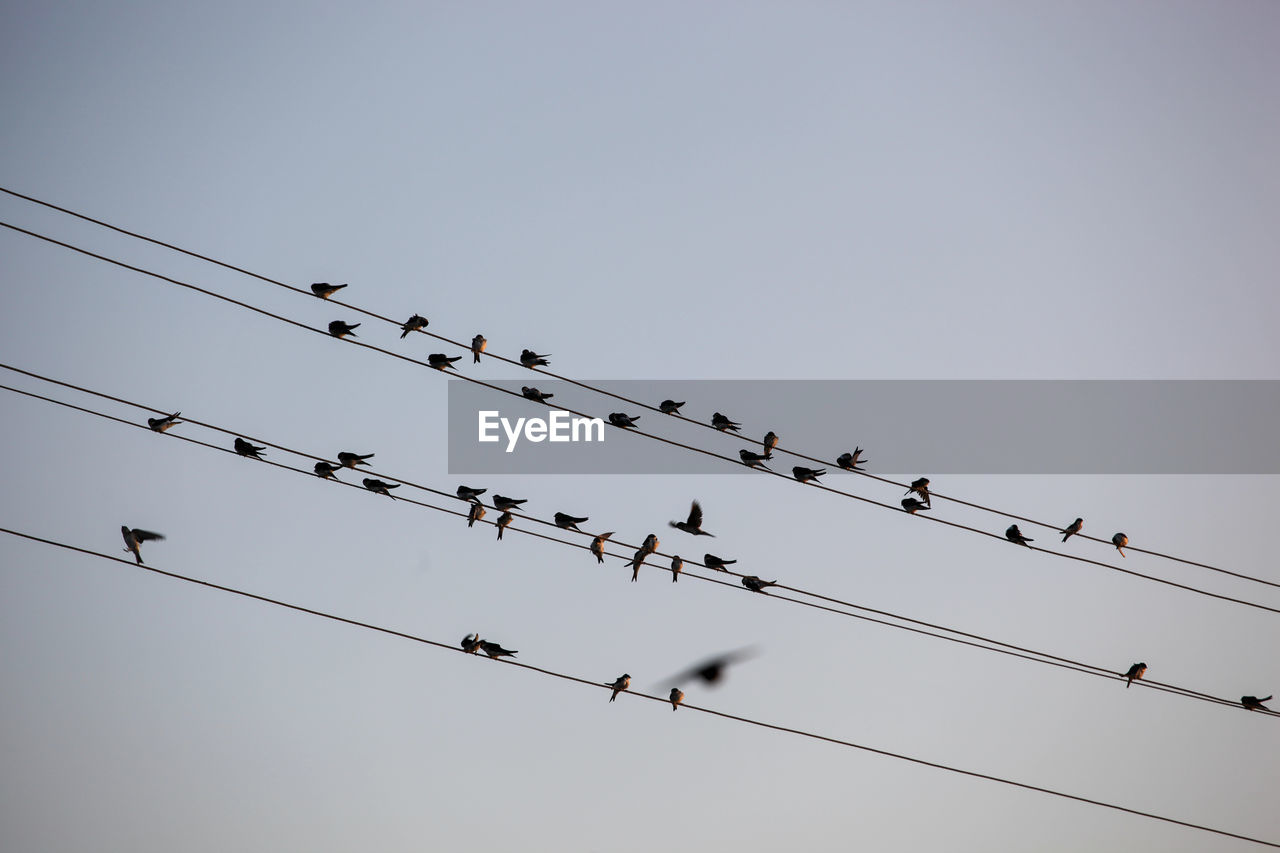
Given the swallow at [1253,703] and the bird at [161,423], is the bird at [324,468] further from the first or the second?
the swallow at [1253,703]

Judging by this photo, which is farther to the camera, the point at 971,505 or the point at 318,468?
the point at 318,468

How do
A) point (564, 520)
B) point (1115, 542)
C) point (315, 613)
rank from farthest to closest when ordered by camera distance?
point (1115, 542)
point (564, 520)
point (315, 613)

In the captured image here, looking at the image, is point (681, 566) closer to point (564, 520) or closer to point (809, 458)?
point (564, 520)

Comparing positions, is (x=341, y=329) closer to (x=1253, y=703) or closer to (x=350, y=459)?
(x=350, y=459)

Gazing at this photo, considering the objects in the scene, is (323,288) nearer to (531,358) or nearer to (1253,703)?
(531,358)

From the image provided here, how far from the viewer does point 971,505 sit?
48.3 feet

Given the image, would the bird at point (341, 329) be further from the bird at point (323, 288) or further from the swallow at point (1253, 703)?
the swallow at point (1253, 703)

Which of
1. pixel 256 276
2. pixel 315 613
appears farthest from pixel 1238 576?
pixel 256 276

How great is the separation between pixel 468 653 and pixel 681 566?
3001 millimetres

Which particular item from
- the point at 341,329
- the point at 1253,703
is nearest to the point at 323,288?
the point at 341,329

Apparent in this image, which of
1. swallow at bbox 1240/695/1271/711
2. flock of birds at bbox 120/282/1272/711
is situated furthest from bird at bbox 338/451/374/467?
swallow at bbox 1240/695/1271/711

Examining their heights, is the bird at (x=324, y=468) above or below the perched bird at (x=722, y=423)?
below

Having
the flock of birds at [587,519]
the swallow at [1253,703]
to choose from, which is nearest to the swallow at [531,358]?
the flock of birds at [587,519]

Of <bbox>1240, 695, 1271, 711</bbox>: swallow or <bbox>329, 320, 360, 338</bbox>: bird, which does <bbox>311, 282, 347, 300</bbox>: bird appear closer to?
<bbox>329, 320, 360, 338</bbox>: bird
